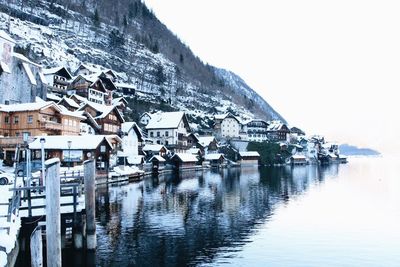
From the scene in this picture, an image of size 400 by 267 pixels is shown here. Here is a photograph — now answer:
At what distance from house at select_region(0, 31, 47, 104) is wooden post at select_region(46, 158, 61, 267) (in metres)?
68.2

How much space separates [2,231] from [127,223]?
1657cm

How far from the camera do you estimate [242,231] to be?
3094cm

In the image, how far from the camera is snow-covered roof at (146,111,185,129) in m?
121

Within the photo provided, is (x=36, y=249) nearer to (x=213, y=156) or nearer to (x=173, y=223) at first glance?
(x=173, y=223)

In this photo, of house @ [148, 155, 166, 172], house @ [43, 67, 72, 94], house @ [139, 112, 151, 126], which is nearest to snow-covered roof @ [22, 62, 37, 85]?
house @ [43, 67, 72, 94]

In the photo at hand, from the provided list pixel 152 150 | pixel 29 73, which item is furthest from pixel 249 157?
pixel 29 73

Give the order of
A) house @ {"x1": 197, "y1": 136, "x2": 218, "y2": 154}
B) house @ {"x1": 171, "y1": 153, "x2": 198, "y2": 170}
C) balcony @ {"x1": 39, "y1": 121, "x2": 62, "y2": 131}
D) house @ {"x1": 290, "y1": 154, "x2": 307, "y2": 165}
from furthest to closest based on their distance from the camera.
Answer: house @ {"x1": 290, "y1": 154, "x2": 307, "y2": 165}
house @ {"x1": 197, "y1": 136, "x2": 218, "y2": 154}
house @ {"x1": 171, "y1": 153, "x2": 198, "y2": 170}
balcony @ {"x1": 39, "y1": 121, "x2": 62, "y2": 131}

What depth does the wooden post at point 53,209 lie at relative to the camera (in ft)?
48.2

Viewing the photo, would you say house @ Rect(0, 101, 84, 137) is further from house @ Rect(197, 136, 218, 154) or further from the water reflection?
house @ Rect(197, 136, 218, 154)

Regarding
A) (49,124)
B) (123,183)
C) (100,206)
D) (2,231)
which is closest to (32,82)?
(49,124)

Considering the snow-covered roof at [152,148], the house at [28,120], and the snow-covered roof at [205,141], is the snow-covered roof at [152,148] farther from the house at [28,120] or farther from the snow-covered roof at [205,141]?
the house at [28,120]

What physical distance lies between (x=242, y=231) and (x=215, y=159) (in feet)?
342

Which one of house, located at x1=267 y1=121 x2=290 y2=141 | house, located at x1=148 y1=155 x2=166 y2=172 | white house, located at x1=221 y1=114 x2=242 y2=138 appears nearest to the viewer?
house, located at x1=148 y1=155 x2=166 y2=172

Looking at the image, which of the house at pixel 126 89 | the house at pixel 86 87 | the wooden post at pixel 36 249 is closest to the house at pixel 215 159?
the house at pixel 126 89
